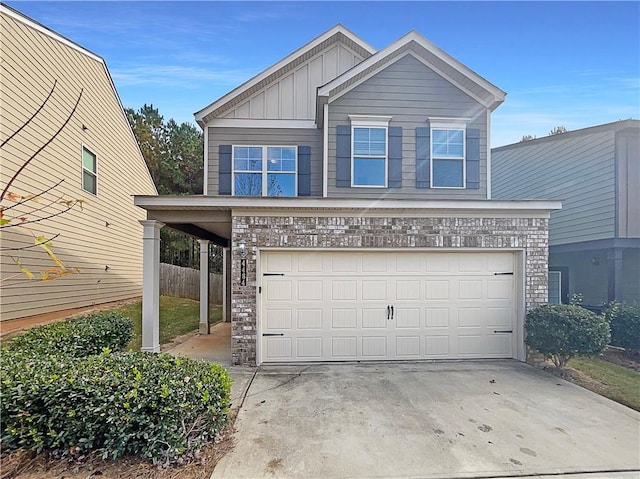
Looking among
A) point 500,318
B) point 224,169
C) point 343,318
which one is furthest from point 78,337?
point 500,318

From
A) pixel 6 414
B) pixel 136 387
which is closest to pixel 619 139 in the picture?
pixel 136 387

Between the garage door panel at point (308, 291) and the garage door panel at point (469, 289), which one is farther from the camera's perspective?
the garage door panel at point (469, 289)

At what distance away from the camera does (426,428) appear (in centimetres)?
417

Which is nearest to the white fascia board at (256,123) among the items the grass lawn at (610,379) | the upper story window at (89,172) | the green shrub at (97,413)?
the upper story window at (89,172)

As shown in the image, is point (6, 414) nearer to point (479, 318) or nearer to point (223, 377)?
point (223, 377)

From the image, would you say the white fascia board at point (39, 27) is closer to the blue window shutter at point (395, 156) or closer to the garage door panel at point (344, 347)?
the blue window shutter at point (395, 156)

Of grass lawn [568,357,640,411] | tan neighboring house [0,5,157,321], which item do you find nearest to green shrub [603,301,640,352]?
grass lawn [568,357,640,411]

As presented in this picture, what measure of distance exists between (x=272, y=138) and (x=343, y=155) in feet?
7.06

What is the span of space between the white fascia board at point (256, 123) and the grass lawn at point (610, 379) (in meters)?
7.95

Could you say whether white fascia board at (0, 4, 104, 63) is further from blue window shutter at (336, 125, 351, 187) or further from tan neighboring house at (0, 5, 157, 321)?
blue window shutter at (336, 125, 351, 187)

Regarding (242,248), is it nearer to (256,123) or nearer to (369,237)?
(369,237)

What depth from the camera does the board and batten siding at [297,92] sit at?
31.2ft

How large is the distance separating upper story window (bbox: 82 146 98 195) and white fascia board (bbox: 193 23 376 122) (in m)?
4.76

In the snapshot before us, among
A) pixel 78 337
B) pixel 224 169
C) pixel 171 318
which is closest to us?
pixel 78 337
